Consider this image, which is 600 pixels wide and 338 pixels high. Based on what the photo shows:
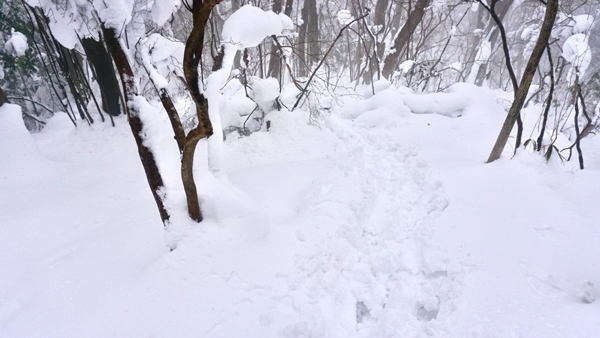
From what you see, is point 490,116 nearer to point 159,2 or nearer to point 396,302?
point 396,302

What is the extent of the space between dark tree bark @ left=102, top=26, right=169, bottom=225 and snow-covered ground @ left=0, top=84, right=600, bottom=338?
11 cm

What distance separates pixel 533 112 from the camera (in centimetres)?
719

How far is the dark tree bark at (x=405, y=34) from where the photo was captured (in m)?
7.01

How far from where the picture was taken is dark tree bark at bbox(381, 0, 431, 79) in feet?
23.0

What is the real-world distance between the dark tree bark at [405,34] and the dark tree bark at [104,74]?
6913 mm

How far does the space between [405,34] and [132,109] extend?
7537mm

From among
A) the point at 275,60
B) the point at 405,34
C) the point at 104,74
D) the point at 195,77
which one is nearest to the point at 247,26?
the point at 195,77

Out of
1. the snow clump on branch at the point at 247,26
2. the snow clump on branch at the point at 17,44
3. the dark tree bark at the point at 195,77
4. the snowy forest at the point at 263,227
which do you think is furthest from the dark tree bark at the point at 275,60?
the snow clump on branch at the point at 17,44

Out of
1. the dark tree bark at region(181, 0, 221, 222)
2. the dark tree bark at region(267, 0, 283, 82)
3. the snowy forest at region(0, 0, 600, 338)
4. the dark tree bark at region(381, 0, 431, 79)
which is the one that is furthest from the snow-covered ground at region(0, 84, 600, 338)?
the dark tree bark at region(381, 0, 431, 79)

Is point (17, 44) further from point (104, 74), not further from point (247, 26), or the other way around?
point (247, 26)

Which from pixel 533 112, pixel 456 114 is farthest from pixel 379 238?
pixel 533 112

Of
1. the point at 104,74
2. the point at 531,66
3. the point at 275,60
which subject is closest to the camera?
the point at 531,66

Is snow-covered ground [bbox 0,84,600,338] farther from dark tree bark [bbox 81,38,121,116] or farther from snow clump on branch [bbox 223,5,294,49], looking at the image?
dark tree bark [bbox 81,38,121,116]

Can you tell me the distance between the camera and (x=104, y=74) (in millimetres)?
5707
